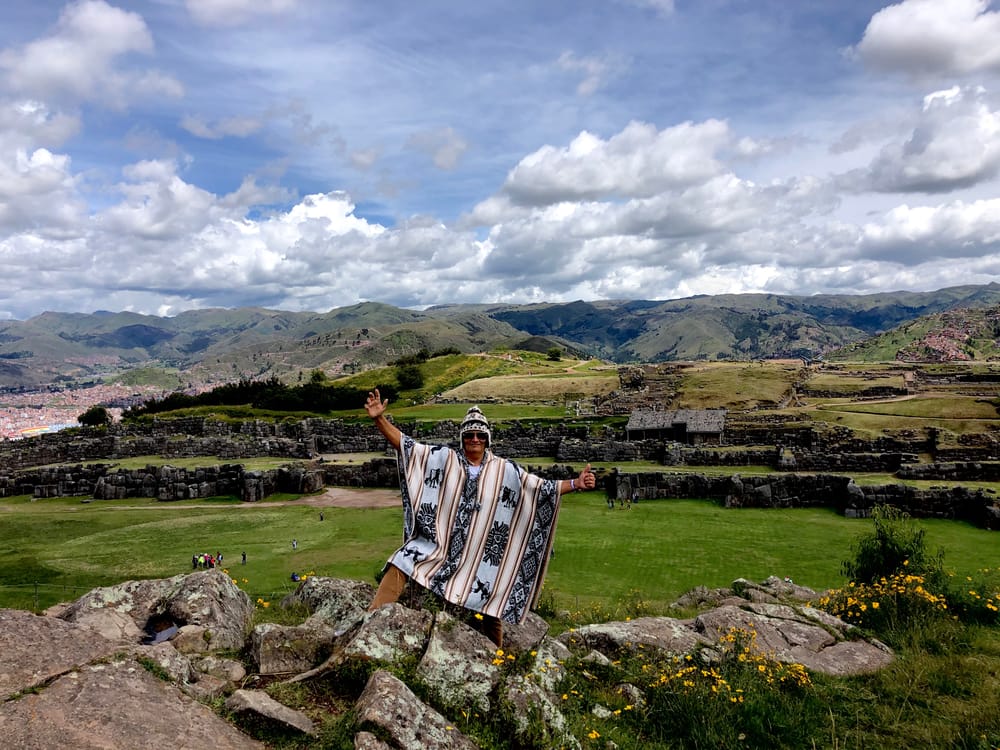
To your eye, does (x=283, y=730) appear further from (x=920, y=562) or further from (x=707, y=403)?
(x=707, y=403)

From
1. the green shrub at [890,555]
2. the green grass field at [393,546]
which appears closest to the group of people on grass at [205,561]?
the green grass field at [393,546]

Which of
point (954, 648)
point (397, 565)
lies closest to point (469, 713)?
point (397, 565)

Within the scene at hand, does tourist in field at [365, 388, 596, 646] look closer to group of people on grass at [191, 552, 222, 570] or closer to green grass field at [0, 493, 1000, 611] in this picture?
green grass field at [0, 493, 1000, 611]

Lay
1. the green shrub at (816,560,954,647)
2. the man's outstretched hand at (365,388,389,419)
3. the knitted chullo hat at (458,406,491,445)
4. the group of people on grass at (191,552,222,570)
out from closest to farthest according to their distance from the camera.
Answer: the man's outstretched hand at (365,388,389,419) → the knitted chullo hat at (458,406,491,445) → the green shrub at (816,560,954,647) → the group of people on grass at (191,552,222,570)

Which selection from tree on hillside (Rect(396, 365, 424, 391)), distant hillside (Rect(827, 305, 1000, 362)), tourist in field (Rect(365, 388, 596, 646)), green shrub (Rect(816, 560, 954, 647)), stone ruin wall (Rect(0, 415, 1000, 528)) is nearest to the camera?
tourist in field (Rect(365, 388, 596, 646))

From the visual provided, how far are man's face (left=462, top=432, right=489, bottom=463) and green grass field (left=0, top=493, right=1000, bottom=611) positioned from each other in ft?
33.8

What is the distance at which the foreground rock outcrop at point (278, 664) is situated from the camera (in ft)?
18.6

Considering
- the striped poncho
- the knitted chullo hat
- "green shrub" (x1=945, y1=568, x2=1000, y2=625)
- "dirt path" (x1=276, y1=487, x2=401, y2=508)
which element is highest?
the knitted chullo hat

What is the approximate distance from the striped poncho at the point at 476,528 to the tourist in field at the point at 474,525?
0.01 m

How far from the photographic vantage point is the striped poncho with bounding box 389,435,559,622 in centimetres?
860

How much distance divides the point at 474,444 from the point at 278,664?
412 centimetres

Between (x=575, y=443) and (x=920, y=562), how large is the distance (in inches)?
1551

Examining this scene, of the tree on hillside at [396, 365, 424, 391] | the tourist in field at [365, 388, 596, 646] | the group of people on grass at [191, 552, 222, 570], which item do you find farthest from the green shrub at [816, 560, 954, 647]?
the tree on hillside at [396, 365, 424, 391]

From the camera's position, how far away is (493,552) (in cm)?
884
